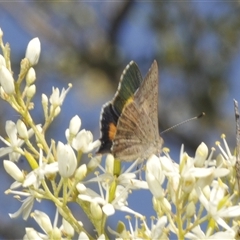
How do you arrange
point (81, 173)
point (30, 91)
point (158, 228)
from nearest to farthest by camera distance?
point (158, 228) → point (81, 173) → point (30, 91)

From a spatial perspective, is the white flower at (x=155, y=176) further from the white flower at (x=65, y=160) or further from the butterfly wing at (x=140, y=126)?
the white flower at (x=65, y=160)

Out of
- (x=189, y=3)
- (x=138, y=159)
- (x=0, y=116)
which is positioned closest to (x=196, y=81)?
(x=189, y=3)

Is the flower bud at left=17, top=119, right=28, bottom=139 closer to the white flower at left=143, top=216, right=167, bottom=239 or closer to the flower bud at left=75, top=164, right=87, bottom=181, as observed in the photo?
the flower bud at left=75, top=164, right=87, bottom=181

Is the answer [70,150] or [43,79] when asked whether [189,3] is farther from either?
[70,150]

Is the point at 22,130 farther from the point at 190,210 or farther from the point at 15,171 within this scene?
the point at 190,210

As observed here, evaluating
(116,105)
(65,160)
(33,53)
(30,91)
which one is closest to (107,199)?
(65,160)

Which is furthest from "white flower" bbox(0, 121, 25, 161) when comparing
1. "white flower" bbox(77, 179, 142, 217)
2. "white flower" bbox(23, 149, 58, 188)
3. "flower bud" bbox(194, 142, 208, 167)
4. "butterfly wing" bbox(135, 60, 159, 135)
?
"flower bud" bbox(194, 142, 208, 167)

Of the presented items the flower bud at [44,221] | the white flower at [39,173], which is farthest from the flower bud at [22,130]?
the flower bud at [44,221]

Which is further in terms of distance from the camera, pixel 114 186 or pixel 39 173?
pixel 114 186
